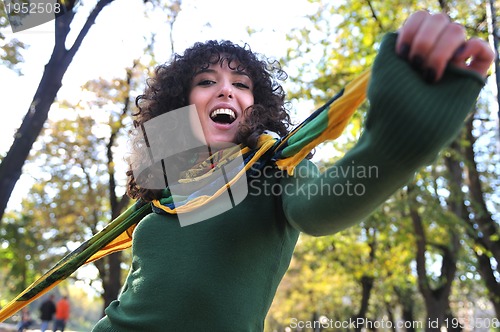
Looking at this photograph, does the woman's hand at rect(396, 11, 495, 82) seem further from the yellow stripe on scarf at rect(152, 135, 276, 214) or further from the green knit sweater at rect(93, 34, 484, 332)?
the yellow stripe on scarf at rect(152, 135, 276, 214)

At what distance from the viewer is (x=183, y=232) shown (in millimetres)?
1517

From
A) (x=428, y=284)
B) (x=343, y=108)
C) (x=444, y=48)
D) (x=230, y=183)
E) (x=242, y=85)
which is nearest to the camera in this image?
(x=444, y=48)

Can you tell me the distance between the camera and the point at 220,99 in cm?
183

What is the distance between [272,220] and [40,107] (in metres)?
4.78

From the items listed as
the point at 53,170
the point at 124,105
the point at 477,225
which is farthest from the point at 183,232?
the point at 53,170

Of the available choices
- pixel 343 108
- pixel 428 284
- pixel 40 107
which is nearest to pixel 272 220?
pixel 343 108

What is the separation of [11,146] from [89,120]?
23.8 feet

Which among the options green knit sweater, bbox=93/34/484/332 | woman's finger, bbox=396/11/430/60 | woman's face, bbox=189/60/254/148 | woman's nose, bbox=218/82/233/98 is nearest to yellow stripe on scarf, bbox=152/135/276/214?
green knit sweater, bbox=93/34/484/332

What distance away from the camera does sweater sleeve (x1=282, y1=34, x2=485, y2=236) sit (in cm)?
89

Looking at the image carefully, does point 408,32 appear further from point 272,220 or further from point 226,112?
point 226,112

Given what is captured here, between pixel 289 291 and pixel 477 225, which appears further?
pixel 289 291

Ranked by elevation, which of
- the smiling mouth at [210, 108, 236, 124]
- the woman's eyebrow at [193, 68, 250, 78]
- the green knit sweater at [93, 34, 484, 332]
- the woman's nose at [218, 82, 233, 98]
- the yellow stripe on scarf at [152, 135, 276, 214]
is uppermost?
the woman's eyebrow at [193, 68, 250, 78]

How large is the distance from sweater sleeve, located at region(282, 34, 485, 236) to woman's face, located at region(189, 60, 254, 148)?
733 millimetres

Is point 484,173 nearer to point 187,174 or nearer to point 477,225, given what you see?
point 477,225
